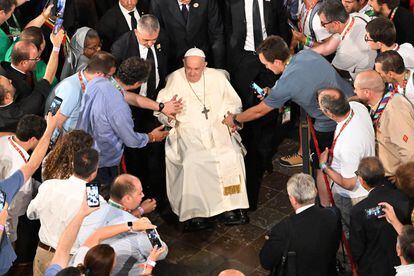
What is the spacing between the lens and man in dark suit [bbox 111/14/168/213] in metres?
7.38

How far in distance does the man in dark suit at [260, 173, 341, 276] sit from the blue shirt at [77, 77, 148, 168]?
1.91m

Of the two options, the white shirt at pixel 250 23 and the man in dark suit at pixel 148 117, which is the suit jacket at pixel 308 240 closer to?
the man in dark suit at pixel 148 117

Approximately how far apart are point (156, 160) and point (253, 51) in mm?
1722

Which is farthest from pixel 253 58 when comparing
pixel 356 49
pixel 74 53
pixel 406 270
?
pixel 406 270

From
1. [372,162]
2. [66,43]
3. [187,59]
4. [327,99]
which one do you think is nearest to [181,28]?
[187,59]

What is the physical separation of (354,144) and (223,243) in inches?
71.1

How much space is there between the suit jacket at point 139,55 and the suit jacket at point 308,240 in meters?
3.02

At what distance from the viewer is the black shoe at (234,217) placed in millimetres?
7109

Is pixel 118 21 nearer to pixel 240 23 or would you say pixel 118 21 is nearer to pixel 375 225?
pixel 240 23

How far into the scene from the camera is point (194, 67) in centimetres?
725

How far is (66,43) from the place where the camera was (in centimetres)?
730

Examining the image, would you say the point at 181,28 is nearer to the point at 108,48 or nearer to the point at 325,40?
the point at 108,48

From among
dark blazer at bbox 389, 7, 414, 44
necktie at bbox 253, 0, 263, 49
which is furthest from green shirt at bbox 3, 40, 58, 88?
dark blazer at bbox 389, 7, 414, 44

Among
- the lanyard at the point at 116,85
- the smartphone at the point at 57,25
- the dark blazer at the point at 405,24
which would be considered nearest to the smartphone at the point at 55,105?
the lanyard at the point at 116,85
